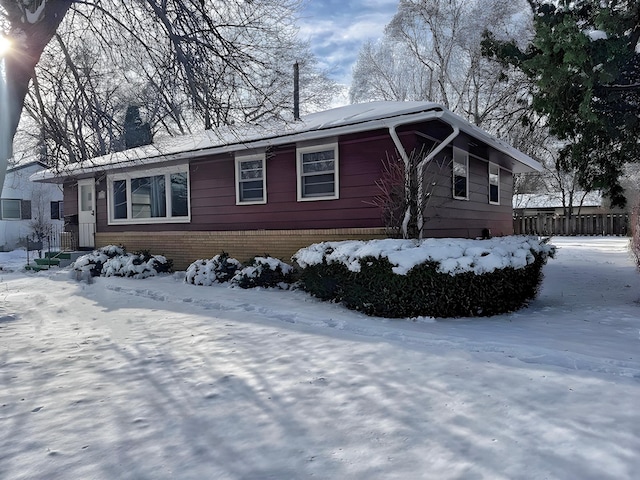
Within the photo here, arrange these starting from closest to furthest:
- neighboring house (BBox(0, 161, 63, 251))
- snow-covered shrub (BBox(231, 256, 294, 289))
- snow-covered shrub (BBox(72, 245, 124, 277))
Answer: snow-covered shrub (BBox(231, 256, 294, 289)), snow-covered shrub (BBox(72, 245, 124, 277)), neighboring house (BBox(0, 161, 63, 251))

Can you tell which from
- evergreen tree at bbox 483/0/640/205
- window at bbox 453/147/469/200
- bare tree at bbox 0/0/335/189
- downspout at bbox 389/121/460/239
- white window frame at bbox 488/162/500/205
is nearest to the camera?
evergreen tree at bbox 483/0/640/205

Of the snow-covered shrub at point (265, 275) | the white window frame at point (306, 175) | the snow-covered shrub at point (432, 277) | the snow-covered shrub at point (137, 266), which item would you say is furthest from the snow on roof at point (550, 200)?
the snow-covered shrub at point (432, 277)

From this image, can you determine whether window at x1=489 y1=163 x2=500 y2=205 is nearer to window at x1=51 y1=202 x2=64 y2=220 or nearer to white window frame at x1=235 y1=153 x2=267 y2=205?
white window frame at x1=235 y1=153 x2=267 y2=205

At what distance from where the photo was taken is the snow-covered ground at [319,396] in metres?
2.37

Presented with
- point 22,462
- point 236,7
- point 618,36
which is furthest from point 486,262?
point 236,7

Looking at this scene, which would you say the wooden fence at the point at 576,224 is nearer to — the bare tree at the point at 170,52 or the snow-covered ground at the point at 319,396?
the bare tree at the point at 170,52

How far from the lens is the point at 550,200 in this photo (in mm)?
35938

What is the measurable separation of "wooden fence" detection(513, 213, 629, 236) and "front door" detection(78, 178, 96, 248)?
75.5 ft

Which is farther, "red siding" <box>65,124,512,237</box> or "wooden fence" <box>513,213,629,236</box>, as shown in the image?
"wooden fence" <box>513,213,629,236</box>

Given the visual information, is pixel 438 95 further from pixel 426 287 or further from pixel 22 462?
pixel 22 462

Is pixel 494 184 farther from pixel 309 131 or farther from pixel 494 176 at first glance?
pixel 309 131

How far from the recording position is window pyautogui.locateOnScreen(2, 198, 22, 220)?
917 inches

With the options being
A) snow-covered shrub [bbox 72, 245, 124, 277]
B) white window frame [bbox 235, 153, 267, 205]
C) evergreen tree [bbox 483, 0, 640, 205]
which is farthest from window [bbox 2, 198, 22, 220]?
evergreen tree [bbox 483, 0, 640, 205]

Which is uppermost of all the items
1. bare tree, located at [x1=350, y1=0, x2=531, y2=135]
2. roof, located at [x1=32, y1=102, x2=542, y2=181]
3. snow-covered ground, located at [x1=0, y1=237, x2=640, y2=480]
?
bare tree, located at [x1=350, y1=0, x2=531, y2=135]
